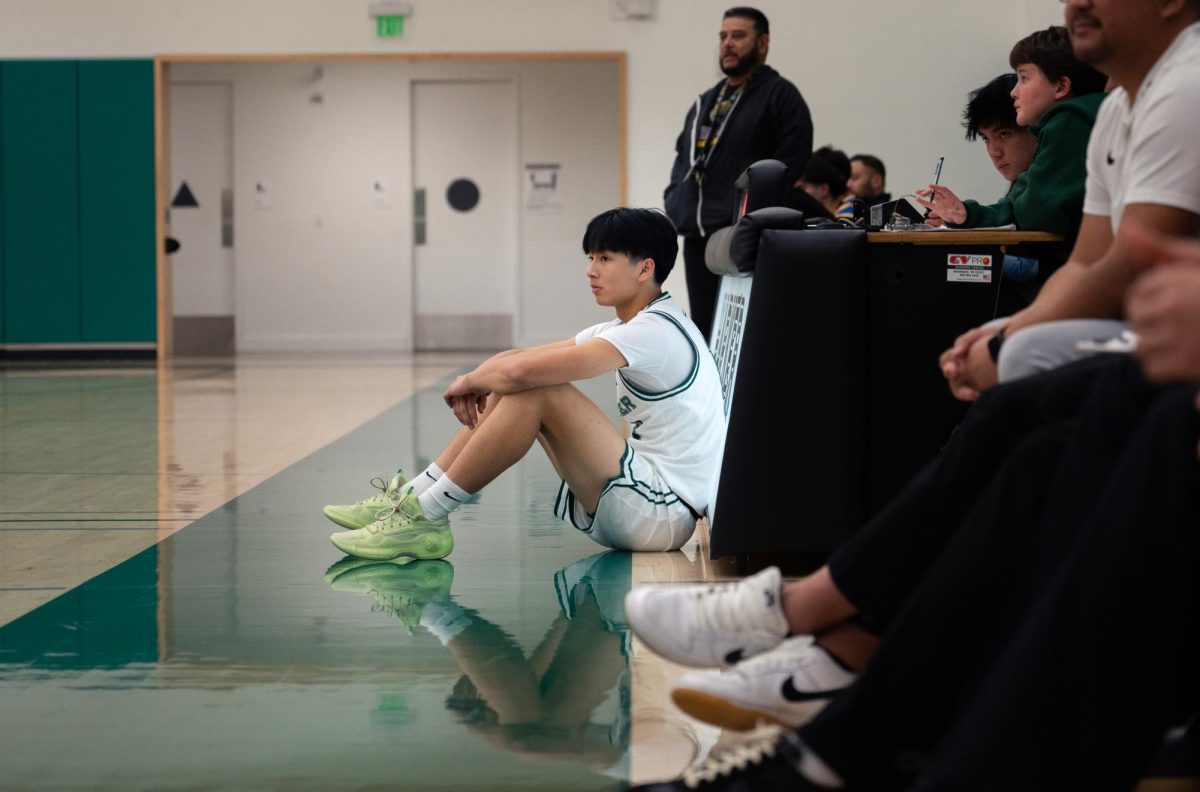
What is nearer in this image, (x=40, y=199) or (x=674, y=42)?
(x=674, y=42)

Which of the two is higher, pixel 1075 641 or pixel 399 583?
pixel 1075 641

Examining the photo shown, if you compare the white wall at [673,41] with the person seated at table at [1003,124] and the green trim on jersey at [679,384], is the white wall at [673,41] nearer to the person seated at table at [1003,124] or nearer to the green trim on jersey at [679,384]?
the person seated at table at [1003,124]

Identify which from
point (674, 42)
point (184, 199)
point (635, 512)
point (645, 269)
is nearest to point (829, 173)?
point (645, 269)

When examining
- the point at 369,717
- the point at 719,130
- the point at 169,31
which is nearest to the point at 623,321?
the point at 369,717

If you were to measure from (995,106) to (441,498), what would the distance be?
1434 mm

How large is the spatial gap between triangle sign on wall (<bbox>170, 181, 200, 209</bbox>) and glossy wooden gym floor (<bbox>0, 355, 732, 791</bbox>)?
7.36 meters

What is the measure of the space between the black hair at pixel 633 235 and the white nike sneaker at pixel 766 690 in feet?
4.53

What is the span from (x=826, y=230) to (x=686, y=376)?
46 centimetres

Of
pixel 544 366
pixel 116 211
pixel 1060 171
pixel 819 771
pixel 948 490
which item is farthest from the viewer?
pixel 116 211

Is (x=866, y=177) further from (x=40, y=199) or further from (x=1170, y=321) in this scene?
(x=40, y=199)

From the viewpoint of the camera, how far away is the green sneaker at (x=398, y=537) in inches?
107

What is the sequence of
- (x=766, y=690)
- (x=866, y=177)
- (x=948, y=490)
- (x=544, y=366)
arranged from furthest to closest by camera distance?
(x=866, y=177) < (x=544, y=366) < (x=766, y=690) < (x=948, y=490)

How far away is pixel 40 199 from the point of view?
9.84 metres

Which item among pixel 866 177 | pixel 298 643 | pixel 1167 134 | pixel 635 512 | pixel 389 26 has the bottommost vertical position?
pixel 298 643
